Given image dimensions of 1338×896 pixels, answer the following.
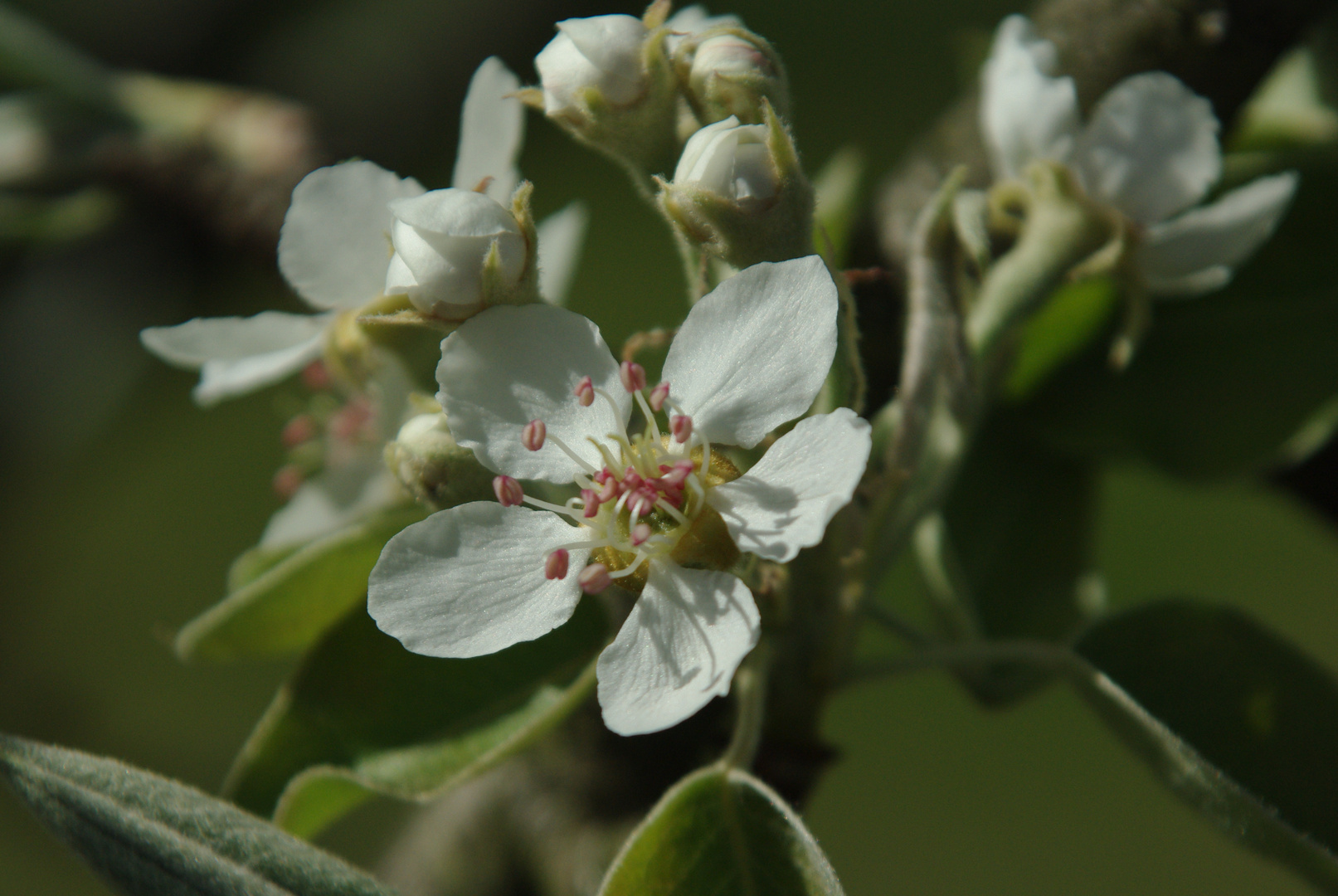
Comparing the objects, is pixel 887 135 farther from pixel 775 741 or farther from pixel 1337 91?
pixel 775 741

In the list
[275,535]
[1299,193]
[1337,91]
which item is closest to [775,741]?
[275,535]

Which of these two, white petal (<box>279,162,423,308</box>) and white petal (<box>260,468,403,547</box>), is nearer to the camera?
white petal (<box>279,162,423,308</box>)

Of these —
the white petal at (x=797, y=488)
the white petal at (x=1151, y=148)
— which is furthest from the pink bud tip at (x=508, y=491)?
the white petal at (x=1151, y=148)

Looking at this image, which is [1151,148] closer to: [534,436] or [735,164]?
[735,164]

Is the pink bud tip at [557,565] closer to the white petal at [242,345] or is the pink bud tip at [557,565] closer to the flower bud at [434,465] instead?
the flower bud at [434,465]

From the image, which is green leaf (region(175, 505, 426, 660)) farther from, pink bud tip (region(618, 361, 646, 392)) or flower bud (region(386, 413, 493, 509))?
pink bud tip (region(618, 361, 646, 392))

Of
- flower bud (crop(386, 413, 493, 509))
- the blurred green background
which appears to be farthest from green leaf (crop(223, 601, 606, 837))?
the blurred green background

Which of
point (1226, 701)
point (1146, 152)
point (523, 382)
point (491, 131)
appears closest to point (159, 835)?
point (523, 382)
